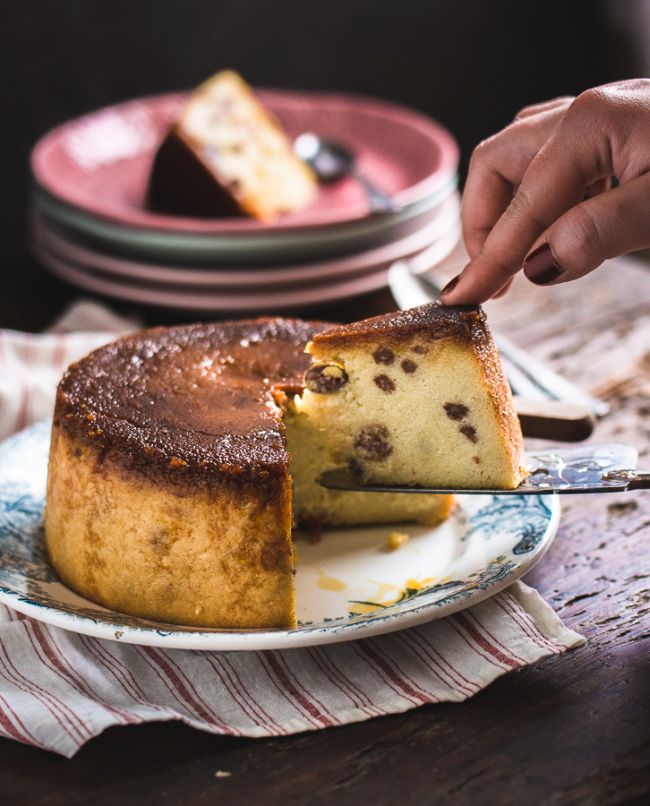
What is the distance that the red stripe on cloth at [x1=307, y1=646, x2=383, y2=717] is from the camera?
160 centimetres

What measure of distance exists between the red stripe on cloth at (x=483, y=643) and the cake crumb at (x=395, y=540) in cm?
28

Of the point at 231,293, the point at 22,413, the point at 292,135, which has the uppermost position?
the point at 292,135

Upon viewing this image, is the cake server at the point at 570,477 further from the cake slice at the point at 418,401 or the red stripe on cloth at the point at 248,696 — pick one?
the red stripe on cloth at the point at 248,696

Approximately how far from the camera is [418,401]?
198 centimetres

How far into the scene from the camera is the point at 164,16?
4.30 metres

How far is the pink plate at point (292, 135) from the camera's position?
3.18 meters

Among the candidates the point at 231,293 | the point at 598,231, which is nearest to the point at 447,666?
the point at 598,231

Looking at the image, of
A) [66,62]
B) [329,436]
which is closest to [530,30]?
[66,62]

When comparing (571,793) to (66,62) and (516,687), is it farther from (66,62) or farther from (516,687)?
(66,62)

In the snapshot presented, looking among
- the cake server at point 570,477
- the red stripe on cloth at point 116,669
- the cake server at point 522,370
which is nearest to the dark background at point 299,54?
the cake server at point 522,370

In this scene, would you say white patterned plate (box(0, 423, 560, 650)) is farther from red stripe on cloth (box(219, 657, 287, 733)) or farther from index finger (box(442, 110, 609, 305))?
index finger (box(442, 110, 609, 305))

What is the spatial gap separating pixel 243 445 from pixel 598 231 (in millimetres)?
690

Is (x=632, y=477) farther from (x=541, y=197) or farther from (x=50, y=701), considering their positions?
(x=50, y=701)

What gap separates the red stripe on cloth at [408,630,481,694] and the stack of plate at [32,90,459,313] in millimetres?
1455
